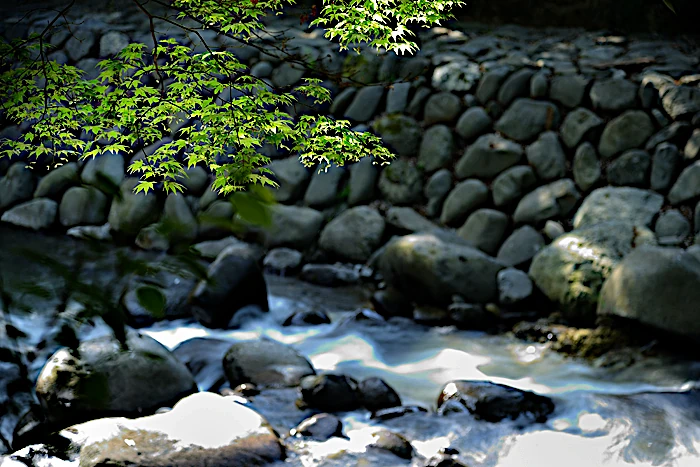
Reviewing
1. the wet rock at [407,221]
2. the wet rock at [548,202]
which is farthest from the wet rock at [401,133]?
the wet rock at [548,202]

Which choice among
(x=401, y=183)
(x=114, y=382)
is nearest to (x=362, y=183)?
→ (x=401, y=183)

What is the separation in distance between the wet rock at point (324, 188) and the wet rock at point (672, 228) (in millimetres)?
3446

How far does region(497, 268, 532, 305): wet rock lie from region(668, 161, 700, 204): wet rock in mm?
1551

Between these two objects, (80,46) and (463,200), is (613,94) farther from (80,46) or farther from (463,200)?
(80,46)

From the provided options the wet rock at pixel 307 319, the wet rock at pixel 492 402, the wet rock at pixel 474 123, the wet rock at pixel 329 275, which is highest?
the wet rock at pixel 474 123

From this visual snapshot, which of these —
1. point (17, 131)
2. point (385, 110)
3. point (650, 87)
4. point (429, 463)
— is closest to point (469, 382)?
point (429, 463)

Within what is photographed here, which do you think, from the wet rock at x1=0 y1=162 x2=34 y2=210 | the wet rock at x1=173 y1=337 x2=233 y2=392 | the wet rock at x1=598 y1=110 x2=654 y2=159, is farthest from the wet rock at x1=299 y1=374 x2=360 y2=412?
the wet rock at x1=0 y1=162 x2=34 y2=210

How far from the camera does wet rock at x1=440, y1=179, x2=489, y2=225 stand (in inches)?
259

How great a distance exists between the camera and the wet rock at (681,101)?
5.79 meters

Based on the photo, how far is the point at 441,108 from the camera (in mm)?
7195

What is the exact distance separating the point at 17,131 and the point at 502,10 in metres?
7.05

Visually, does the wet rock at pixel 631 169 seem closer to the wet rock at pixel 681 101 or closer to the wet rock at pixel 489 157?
the wet rock at pixel 681 101

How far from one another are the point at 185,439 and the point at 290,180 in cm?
466

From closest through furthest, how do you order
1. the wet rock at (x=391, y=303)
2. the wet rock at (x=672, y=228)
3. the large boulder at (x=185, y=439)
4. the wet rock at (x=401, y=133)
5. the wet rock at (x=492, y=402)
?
the large boulder at (x=185, y=439) → the wet rock at (x=492, y=402) → the wet rock at (x=672, y=228) → the wet rock at (x=391, y=303) → the wet rock at (x=401, y=133)
